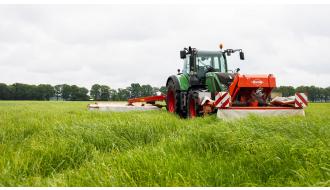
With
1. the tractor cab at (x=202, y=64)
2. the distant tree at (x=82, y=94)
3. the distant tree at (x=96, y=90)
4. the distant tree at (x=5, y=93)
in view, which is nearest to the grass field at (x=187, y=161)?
the tractor cab at (x=202, y=64)

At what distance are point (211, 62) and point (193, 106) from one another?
1745 millimetres

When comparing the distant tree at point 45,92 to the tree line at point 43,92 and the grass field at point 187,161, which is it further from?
the grass field at point 187,161

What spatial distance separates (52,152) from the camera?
3.79 m

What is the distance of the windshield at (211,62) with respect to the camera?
10.8 meters

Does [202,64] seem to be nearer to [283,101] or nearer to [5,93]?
[283,101]

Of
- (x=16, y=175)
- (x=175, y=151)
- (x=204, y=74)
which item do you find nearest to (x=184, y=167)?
(x=175, y=151)

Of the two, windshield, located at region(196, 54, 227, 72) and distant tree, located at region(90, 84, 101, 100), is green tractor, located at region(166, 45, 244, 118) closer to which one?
windshield, located at region(196, 54, 227, 72)

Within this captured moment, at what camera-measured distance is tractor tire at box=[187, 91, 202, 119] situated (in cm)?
937

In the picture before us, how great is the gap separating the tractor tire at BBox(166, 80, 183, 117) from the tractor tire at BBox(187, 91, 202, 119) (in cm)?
88

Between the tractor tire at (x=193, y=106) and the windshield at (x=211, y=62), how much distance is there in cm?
108

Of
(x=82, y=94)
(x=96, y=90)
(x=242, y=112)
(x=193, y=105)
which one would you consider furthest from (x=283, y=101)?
(x=82, y=94)

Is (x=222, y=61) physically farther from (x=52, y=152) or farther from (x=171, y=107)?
(x=52, y=152)

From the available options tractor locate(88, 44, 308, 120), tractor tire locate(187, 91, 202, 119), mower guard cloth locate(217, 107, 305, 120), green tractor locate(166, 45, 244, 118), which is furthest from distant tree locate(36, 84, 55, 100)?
mower guard cloth locate(217, 107, 305, 120)

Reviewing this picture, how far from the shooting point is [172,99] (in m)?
12.3
